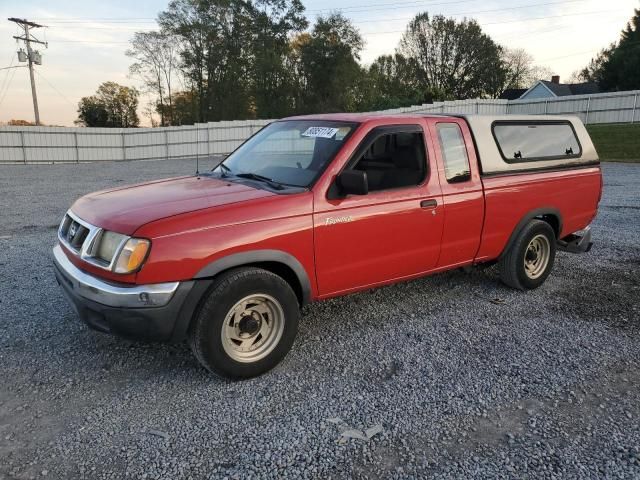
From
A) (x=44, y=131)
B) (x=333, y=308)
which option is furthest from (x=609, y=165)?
(x=44, y=131)

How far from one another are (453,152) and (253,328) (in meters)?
2.40

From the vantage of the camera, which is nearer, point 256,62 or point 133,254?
point 133,254

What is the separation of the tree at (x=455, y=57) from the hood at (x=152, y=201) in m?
58.3

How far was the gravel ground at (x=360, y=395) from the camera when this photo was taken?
2662mm

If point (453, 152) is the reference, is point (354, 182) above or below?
below

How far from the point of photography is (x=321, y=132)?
4.13 meters

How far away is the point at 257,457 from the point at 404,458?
800 millimetres

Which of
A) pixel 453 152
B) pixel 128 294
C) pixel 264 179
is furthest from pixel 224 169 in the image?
pixel 453 152

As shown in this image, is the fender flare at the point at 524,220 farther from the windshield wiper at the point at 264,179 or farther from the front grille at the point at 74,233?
the front grille at the point at 74,233

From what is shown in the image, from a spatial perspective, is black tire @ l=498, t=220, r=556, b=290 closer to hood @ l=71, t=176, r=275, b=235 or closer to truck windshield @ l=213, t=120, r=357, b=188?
truck windshield @ l=213, t=120, r=357, b=188

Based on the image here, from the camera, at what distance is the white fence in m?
25.8

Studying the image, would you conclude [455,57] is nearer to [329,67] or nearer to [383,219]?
[329,67]

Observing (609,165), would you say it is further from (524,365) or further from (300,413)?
(300,413)

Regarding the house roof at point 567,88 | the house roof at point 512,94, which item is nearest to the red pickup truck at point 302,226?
the house roof at point 567,88
